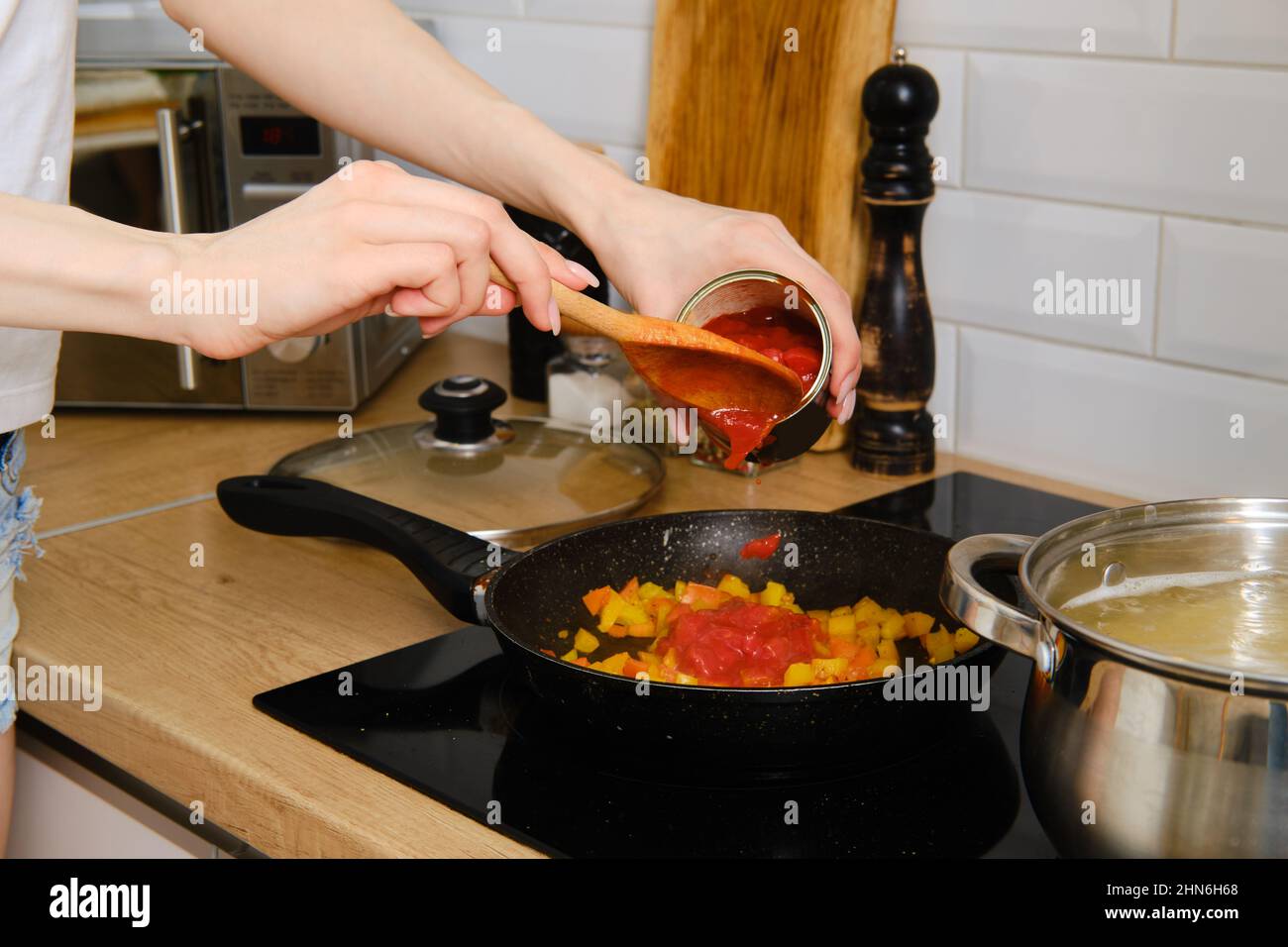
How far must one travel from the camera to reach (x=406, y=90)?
0.98m

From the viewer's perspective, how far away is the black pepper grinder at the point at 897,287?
1.14 metres

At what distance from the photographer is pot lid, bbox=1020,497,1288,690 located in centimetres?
63

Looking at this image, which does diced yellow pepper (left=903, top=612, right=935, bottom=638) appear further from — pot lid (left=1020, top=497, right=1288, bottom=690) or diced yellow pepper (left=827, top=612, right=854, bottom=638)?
pot lid (left=1020, top=497, right=1288, bottom=690)

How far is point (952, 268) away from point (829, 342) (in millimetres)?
440

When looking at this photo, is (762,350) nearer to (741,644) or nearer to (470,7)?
(741,644)

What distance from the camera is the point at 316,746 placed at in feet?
2.64

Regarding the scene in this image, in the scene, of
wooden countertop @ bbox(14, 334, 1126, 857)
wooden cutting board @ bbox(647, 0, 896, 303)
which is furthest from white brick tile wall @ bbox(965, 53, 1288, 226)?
wooden countertop @ bbox(14, 334, 1126, 857)

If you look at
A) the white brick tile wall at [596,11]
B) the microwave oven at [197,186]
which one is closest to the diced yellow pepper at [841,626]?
the microwave oven at [197,186]

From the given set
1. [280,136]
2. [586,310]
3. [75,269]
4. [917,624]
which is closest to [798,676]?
[917,624]

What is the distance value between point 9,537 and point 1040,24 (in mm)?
856

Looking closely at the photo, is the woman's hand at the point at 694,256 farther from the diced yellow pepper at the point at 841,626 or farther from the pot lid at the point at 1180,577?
the pot lid at the point at 1180,577

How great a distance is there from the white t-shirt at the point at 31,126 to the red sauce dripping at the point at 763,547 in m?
0.47
